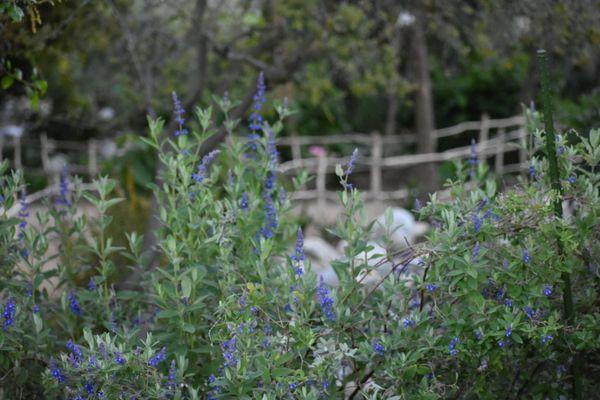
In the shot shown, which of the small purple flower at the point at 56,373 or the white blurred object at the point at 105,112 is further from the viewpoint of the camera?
the white blurred object at the point at 105,112

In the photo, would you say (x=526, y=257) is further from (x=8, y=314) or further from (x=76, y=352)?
(x=8, y=314)

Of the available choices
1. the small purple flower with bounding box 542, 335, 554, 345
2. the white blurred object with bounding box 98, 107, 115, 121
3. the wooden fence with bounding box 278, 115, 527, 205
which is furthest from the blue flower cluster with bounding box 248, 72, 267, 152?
the white blurred object with bounding box 98, 107, 115, 121

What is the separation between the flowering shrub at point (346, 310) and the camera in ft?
8.15

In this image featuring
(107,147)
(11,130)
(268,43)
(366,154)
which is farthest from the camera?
(366,154)

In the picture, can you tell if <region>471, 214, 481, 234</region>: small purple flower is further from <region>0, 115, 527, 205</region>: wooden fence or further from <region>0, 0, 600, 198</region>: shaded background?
<region>0, 115, 527, 205</region>: wooden fence

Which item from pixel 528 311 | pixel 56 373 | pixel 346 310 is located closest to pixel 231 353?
pixel 346 310

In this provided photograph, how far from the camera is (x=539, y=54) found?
274cm

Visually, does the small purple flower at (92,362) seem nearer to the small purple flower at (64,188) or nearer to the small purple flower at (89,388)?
the small purple flower at (89,388)

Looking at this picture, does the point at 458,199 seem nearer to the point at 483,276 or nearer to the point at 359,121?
the point at 483,276

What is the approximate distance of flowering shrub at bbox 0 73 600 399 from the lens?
248 centimetres

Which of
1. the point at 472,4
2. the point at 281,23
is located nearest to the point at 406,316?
the point at 281,23

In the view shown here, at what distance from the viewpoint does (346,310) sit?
2641 mm

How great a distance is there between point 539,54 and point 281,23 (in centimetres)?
347

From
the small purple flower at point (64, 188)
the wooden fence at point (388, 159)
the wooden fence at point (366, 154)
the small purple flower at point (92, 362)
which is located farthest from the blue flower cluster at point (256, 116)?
the wooden fence at point (366, 154)
